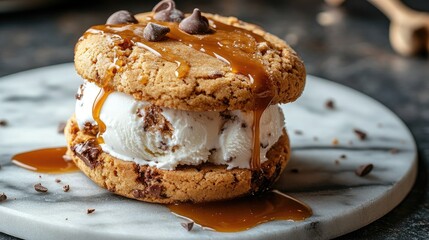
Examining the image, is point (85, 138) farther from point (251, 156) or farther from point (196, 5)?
point (196, 5)

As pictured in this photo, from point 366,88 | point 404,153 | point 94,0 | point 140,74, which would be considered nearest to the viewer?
point 140,74

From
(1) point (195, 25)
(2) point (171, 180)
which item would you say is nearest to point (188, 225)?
(2) point (171, 180)

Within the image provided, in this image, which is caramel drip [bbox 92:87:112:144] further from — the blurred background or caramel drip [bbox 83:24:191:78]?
the blurred background

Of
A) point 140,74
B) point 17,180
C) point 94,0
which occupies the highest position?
point 140,74

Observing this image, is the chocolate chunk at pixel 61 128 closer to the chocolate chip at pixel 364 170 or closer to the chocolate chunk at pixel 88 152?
the chocolate chunk at pixel 88 152

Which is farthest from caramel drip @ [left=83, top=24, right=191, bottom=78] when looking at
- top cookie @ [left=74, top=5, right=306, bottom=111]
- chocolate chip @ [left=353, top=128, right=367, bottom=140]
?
chocolate chip @ [left=353, top=128, right=367, bottom=140]

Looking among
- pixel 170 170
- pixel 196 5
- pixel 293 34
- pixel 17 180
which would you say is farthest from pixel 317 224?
pixel 196 5

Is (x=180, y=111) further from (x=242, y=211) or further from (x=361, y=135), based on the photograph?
(x=361, y=135)
